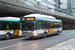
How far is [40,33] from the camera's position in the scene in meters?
16.0

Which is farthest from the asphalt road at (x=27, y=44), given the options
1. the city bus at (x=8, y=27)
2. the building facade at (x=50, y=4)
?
the building facade at (x=50, y=4)

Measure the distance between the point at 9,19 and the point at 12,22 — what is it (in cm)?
59

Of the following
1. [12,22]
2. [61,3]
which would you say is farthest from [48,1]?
[12,22]

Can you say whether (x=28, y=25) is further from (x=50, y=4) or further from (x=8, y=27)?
(x=50, y=4)

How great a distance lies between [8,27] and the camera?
16.5 metres

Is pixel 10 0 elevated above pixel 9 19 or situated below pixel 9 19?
above

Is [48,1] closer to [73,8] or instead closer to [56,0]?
[56,0]

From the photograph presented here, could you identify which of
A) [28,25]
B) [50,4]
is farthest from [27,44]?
[50,4]

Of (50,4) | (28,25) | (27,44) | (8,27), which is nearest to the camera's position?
(27,44)

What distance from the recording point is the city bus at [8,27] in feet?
51.5

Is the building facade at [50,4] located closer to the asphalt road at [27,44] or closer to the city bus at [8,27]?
the city bus at [8,27]

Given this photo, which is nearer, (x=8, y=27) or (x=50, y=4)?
(x=8, y=27)

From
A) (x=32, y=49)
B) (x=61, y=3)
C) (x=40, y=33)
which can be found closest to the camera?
(x=32, y=49)

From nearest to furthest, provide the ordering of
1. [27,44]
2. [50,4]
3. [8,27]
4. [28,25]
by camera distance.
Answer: [27,44]
[28,25]
[8,27]
[50,4]
